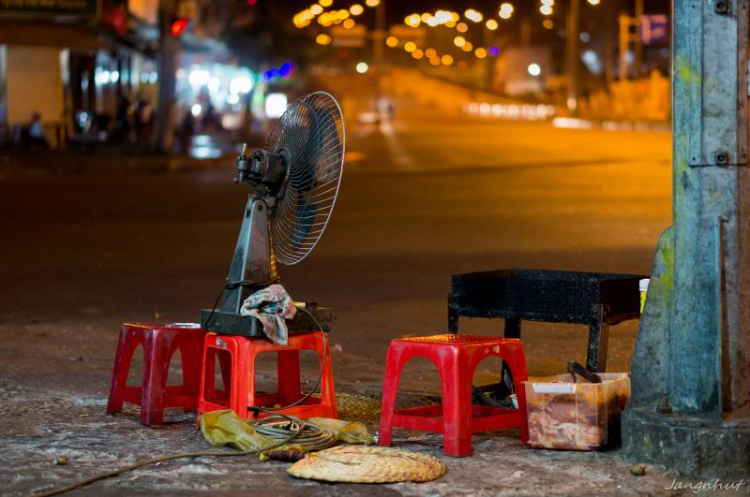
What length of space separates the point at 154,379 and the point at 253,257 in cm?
83

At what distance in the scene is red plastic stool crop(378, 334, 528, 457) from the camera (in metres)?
5.78

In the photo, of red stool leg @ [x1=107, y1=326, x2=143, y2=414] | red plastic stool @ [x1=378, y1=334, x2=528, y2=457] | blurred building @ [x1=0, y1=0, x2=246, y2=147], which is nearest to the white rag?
red plastic stool @ [x1=378, y1=334, x2=528, y2=457]

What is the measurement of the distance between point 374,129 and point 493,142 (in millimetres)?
16920

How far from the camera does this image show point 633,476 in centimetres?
538

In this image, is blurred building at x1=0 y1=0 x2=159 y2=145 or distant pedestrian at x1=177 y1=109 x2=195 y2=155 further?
distant pedestrian at x1=177 y1=109 x2=195 y2=155

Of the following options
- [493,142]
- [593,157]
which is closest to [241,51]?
[493,142]

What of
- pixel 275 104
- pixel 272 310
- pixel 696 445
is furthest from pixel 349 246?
pixel 275 104

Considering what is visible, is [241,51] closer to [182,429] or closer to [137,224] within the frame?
[137,224]

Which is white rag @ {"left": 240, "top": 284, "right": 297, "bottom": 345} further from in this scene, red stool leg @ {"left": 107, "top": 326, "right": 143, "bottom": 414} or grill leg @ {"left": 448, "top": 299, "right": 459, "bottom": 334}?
grill leg @ {"left": 448, "top": 299, "right": 459, "bottom": 334}

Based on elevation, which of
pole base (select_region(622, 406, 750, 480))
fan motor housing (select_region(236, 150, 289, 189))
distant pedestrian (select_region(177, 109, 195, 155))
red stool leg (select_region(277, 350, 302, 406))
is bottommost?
pole base (select_region(622, 406, 750, 480))

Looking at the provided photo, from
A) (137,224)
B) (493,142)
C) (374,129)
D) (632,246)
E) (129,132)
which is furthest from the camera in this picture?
(374,129)

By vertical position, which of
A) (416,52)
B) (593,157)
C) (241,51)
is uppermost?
(416,52)

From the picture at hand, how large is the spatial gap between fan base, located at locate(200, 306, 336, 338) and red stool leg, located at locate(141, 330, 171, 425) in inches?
10.1

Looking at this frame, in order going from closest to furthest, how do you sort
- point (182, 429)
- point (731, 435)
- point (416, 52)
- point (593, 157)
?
point (731, 435) < point (182, 429) < point (593, 157) < point (416, 52)
